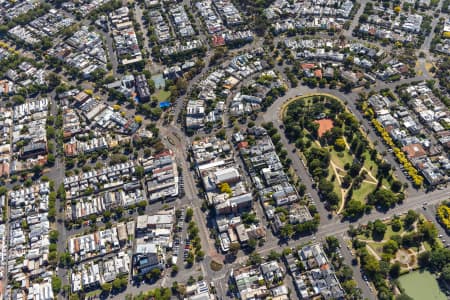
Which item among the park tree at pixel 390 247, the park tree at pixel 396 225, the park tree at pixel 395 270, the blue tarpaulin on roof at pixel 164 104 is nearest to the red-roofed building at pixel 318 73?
the blue tarpaulin on roof at pixel 164 104

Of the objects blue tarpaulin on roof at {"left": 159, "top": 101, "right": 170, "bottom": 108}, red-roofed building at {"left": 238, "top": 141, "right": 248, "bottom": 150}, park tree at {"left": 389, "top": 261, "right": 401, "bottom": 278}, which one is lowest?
park tree at {"left": 389, "top": 261, "right": 401, "bottom": 278}

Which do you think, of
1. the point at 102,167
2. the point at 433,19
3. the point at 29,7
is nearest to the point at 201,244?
the point at 102,167

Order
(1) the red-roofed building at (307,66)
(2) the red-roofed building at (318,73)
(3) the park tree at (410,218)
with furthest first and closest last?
(1) the red-roofed building at (307,66), (2) the red-roofed building at (318,73), (3) the park tree at (410,218)

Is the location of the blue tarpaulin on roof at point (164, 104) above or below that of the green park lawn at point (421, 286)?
above

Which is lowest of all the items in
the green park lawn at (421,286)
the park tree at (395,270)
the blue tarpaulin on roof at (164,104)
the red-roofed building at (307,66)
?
the green park lawn at (421,286)

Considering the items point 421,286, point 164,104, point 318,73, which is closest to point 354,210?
point 421,286

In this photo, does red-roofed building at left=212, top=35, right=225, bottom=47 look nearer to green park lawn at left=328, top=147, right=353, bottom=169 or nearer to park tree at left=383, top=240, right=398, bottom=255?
green park lawn at left=328, top=147, right=353, bottom=169

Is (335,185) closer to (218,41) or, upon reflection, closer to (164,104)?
(164,104)

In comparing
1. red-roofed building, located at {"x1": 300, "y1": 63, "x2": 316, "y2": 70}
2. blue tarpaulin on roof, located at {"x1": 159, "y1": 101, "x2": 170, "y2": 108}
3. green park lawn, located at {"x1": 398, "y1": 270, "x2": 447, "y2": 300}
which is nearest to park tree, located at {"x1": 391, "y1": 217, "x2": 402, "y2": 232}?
green park lawn, located at {"x1": 398, "y1": 270, "x2": 447, "y2": 300}

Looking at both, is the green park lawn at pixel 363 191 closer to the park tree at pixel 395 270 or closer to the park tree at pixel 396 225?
the park tree at pixel 396 225
